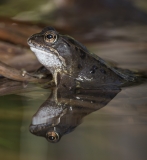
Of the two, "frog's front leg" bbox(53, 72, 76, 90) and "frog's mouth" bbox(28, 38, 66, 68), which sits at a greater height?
"frog's mouth" bbox(28, 38, 66, 68)

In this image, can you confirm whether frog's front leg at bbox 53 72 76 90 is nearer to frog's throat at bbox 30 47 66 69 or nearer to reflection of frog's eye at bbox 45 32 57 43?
frog's throat at bbox 30 47 66 69

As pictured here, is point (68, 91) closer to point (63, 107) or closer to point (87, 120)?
point (63, 107)

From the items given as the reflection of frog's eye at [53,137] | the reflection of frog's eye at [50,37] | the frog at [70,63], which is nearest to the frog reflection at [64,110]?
the reflection of frog's eye at [53,137]

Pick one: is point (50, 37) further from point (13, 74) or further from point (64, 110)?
point (64, 110)

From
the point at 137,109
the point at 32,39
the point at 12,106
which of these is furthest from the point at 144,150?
the point at 32,39

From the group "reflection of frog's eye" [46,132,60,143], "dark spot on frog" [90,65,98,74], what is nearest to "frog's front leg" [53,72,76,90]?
"dark spot on frog" [90,65,98,74]

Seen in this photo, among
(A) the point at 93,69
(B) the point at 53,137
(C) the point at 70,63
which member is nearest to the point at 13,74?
(C) the point at 70,63
